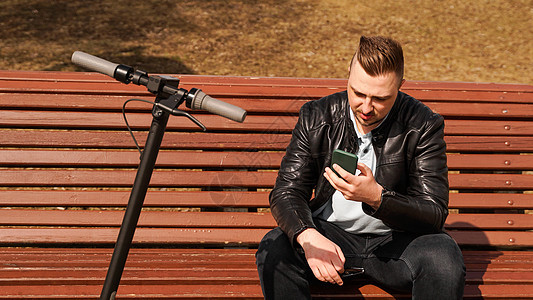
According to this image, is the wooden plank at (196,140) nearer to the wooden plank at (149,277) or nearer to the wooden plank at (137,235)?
the wooden plank at (137,235)

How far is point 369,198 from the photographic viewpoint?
2625mm

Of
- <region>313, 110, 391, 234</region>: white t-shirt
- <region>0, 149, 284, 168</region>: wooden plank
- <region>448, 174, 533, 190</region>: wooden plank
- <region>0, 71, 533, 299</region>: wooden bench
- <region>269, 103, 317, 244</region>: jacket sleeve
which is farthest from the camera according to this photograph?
<region>448, 174, 533, 190</region>: wooden plank

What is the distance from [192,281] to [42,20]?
750 centimetres

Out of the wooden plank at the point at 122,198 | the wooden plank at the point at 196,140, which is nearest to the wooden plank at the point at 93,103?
the wooden plank at the point at 196,140

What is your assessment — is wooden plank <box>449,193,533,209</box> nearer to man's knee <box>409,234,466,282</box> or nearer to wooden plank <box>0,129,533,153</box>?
wooden plank <box>0,129,533,153</box>

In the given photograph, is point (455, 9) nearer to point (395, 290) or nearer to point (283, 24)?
point (283, 24)

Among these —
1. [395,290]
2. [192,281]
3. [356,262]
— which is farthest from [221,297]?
[395,290]

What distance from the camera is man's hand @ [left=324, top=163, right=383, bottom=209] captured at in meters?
2.51

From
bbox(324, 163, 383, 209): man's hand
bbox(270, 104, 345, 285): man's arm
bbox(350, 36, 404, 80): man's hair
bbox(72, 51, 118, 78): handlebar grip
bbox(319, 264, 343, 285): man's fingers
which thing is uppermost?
bbox(350, 36, 404, 80): man's hair

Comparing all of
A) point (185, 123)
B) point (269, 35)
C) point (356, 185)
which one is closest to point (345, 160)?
point (356, 185)

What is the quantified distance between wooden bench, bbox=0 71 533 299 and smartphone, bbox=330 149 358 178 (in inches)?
39.8

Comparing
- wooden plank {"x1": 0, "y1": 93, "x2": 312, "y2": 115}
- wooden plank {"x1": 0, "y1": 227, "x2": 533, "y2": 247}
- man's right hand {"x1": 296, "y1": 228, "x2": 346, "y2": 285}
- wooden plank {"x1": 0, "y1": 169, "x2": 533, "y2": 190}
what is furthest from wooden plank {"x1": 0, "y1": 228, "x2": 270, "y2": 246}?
man's right hand {"x1": 296, "y1": 228, "x2": 346, "y2": 285}

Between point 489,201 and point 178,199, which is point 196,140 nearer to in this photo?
point 178,199

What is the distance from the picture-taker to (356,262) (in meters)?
2.99
